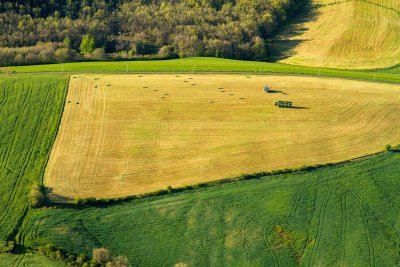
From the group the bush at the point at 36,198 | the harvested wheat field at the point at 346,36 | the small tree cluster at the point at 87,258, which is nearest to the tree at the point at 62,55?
the bush at the point at 36,198

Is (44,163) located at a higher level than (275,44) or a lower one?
lower

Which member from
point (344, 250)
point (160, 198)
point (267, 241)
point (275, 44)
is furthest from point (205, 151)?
point (275, 44)

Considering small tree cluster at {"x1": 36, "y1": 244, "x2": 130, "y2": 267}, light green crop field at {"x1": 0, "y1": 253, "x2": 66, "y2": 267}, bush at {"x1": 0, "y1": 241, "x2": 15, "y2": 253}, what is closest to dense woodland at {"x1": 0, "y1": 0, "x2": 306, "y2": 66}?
bush at {"x1": 0, "y1": 241, "x2": 15, "y2": 253}

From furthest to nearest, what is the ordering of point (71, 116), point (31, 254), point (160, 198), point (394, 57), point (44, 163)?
1. point (394, 57)
2. point (71, 116)
3. point (44, 163)
4. point (160, 198)
5. point (31, 254)

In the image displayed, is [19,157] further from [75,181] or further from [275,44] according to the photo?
[275,44]

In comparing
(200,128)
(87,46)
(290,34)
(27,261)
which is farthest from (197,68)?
(27,261)

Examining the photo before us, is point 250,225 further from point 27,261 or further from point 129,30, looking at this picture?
point 129,30

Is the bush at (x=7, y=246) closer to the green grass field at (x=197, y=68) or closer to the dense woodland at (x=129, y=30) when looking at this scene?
the green grass field at (x=197, y=68)
